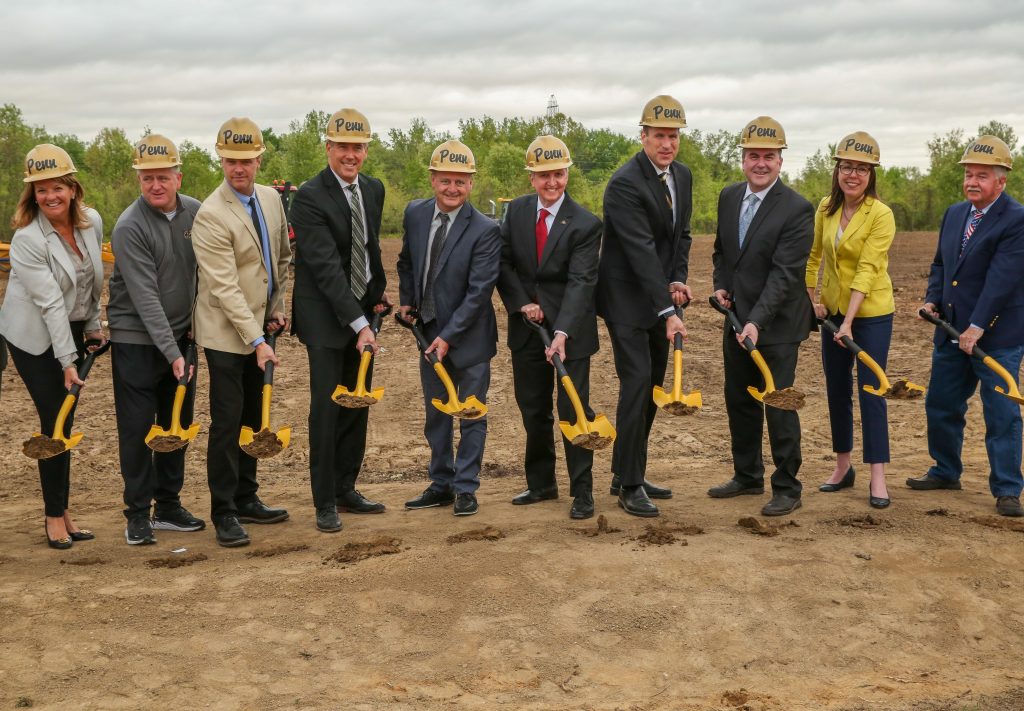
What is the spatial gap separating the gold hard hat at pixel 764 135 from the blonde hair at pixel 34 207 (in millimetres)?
3759

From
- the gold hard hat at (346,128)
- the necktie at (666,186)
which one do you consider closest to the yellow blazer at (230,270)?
the gold hard hat at (346,128)

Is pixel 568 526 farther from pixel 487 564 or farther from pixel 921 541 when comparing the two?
pixel 921 541

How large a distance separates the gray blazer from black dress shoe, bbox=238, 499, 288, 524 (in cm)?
143

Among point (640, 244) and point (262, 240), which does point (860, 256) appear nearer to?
point (640, 244)

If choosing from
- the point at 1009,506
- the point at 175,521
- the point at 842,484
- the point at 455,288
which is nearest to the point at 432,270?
the point at 455,288

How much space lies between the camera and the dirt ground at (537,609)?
14.1 ft

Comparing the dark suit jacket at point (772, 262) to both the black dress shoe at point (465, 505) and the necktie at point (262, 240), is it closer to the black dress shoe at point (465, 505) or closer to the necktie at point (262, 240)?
the black dress shoe at point (465, 505)

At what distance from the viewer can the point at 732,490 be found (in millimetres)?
6680

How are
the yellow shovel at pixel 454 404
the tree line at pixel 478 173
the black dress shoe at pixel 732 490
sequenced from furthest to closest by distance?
the tree line at pixel 478 173
the black dress shoe at pixel 732 490
the yellow shovel at pixel 454 404

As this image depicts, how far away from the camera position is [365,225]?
6031 mm

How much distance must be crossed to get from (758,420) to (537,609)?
237 cm

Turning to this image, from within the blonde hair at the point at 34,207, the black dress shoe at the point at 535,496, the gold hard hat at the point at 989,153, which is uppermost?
the gold hard hat at the point at 989,153

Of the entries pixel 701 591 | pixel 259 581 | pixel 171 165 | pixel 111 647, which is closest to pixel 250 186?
pixel 171 165

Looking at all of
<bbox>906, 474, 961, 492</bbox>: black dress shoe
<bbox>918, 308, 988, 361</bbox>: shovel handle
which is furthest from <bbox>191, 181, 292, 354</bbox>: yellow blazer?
<bbox>906, 474, 961, 492</bbox>: black dress shoe
